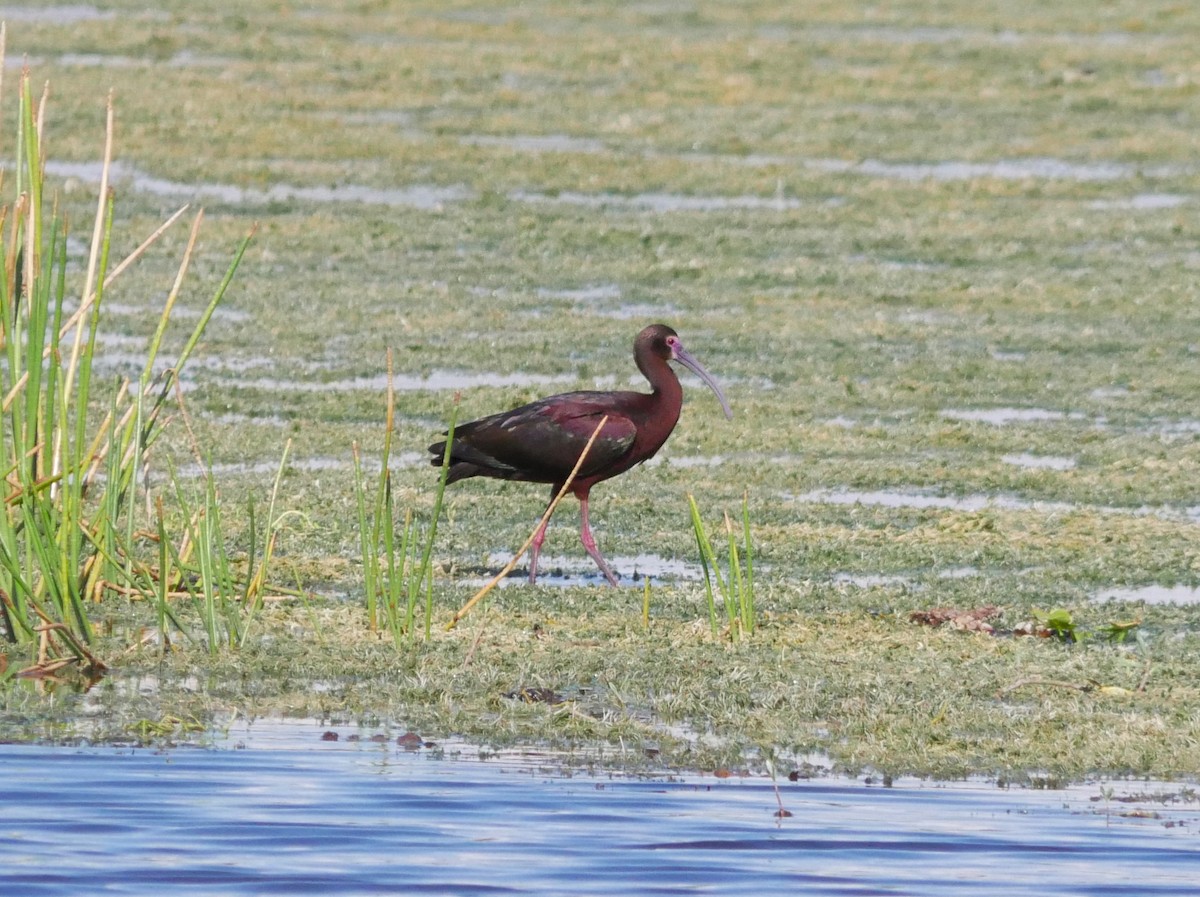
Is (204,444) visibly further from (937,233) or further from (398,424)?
(937,233)

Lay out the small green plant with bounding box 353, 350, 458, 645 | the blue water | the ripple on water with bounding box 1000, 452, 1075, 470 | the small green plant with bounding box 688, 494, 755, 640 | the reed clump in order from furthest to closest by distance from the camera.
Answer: the ripple on water with bounding box 1000, 452, 1075, 470 → the small green plant with bounding box 688, 494, 755, 640 → the small green plant with bounding box 353, 350, 458, 645 → the reed clump → the blue water

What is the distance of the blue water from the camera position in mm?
5859

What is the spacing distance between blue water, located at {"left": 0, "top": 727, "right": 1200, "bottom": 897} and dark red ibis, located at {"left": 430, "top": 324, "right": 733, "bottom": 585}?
3384mm

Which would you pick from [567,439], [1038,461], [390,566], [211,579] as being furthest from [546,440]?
[1038,461]

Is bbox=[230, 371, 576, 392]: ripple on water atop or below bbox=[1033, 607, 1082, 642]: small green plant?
below

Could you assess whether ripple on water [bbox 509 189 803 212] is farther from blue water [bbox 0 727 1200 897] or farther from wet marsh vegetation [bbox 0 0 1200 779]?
blue water [bbox 0 727 1200 897]

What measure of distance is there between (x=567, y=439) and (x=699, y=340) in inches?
190

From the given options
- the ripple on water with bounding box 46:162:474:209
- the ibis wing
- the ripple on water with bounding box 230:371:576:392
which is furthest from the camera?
the ripple on water with bounding box 46:162:474:209

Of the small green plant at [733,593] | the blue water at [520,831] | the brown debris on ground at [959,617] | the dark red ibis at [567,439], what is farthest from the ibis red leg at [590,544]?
the blue water at [520,831]

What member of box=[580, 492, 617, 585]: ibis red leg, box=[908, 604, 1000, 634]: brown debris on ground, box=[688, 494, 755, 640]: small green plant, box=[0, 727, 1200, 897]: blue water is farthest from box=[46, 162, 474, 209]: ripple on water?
box=[0, 727, 1200, 897]: blue water

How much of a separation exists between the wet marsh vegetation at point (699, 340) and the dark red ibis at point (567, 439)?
0.33 meters

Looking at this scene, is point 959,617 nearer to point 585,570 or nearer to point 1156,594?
point 1156,594

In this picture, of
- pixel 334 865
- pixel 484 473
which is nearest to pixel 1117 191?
pixel 484 473

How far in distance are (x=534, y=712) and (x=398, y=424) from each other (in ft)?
17.9
